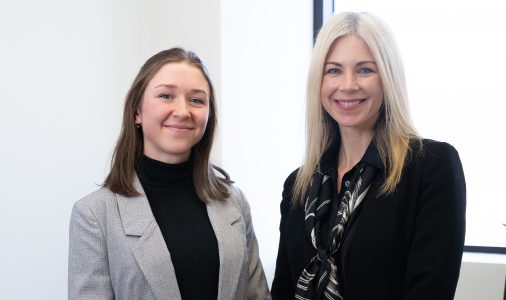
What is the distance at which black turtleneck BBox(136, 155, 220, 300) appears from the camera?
1.33m

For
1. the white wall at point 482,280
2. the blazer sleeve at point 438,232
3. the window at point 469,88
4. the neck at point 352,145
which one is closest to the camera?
the blazer sleeve at point 438,232

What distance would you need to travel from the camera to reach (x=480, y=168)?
2.85 meters

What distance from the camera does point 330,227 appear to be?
1.43 metres

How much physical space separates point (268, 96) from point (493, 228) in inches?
56.2

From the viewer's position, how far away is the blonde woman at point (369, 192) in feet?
4.16

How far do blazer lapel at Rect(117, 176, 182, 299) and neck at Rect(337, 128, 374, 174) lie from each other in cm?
59

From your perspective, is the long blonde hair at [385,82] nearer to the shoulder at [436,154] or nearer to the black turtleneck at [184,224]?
the shoulder at [436,154]

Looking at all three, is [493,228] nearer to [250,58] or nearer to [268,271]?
[268,271]

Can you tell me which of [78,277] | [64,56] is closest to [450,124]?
[64,56]

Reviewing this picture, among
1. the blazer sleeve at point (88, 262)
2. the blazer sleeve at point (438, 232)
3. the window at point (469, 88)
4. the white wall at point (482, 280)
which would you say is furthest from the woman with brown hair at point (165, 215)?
the window at point (469, 88)

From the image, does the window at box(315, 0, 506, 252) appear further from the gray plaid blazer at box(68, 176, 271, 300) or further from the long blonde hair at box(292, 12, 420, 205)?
the gray plaid blazer at box(68, 176, 271, 300)

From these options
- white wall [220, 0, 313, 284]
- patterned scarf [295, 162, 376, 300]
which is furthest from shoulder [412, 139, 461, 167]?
white wall [220, 0, 313, 284]

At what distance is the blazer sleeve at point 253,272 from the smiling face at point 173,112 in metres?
0.29

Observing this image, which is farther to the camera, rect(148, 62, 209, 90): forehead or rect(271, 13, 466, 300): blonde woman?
rect(148, 62, 209, 90): forehead
